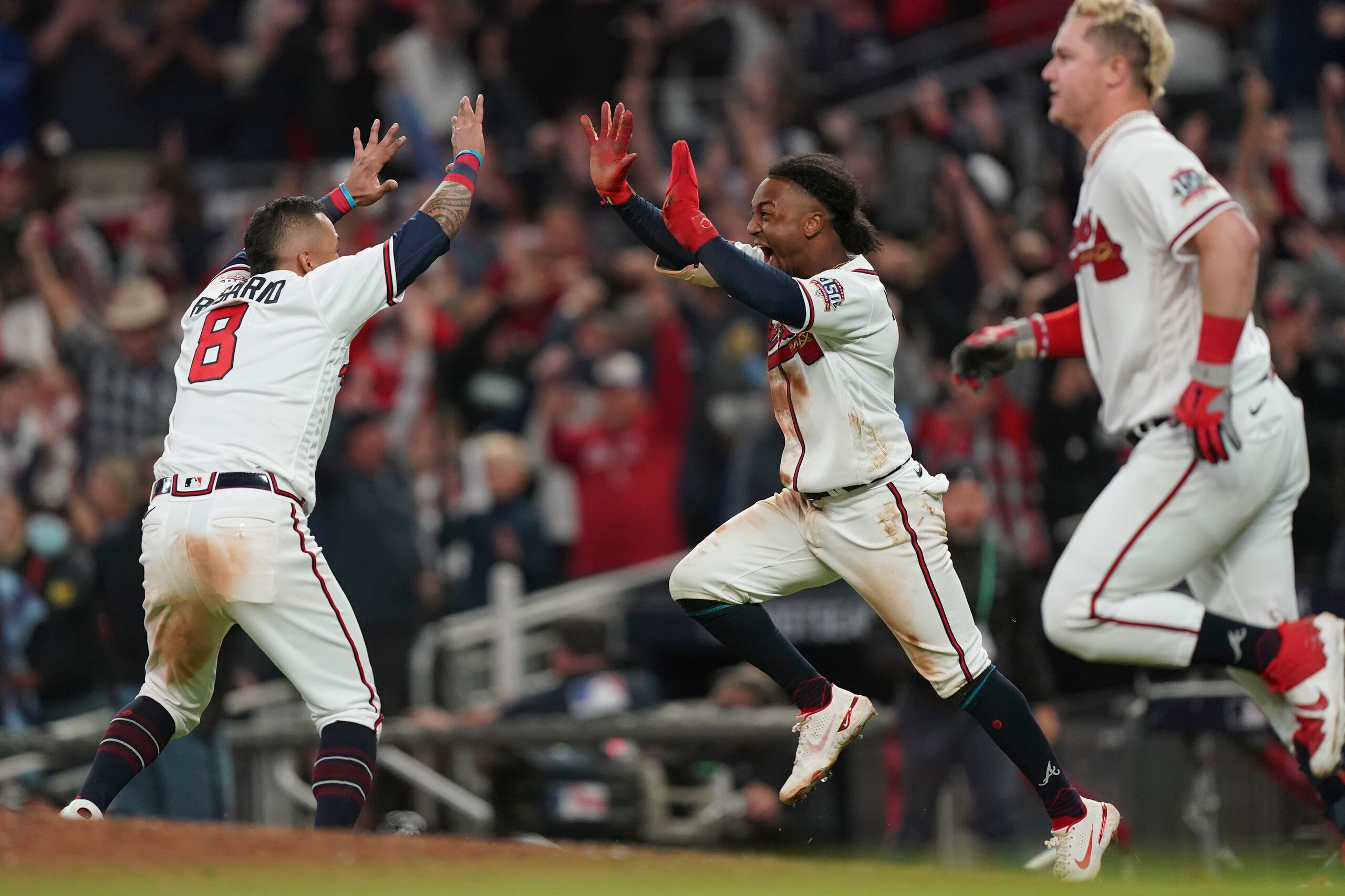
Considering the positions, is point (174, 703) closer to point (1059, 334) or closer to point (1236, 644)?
point (1059, 334)

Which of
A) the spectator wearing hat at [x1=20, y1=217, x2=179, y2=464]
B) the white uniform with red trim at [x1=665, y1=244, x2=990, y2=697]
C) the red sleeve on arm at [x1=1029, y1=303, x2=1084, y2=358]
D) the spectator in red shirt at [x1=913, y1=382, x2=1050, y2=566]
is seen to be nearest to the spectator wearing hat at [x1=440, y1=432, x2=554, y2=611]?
the spectator wearing hat at [x1=20, y1=217, x2=179, y2=464]

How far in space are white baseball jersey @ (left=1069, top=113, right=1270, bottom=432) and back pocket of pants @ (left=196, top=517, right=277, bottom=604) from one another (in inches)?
113

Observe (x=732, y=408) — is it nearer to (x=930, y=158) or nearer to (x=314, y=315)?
(x=930, y=158)

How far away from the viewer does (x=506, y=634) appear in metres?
11.4

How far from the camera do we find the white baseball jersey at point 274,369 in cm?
640

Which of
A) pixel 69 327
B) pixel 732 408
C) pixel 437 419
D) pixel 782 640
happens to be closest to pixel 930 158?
pixel 732 408

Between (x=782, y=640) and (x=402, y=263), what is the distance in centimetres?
188

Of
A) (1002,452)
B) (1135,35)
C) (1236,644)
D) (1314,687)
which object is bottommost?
(1314,687)

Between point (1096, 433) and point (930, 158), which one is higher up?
point (930, 158)

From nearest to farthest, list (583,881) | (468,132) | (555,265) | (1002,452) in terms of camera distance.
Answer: (583,881), (468,132), (1002,452), (555,265)

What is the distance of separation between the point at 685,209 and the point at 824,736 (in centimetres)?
191

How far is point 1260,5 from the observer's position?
44.1 ft

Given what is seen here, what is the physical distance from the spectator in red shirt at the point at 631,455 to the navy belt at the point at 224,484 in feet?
18.5

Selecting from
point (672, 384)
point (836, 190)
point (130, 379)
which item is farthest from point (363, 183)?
point (672, 384)
